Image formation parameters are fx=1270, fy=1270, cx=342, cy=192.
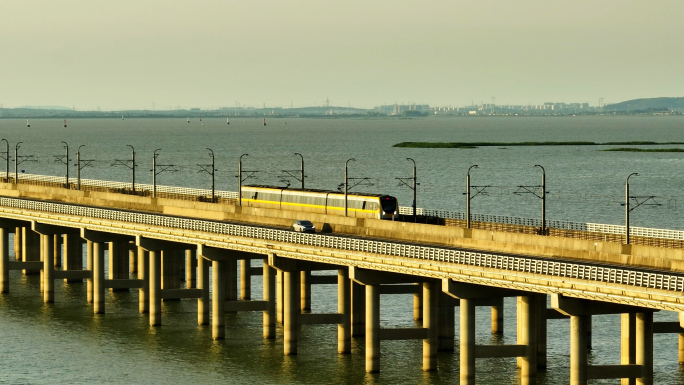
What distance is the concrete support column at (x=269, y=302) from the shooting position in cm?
7944

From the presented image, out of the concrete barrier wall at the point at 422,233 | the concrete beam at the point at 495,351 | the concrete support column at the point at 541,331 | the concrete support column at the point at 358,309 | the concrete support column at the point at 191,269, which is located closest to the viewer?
the concrete beam at the point at 495,351

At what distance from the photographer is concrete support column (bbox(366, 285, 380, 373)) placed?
67688 mm

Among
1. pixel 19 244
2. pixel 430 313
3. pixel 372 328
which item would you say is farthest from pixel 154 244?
pixel 19 244

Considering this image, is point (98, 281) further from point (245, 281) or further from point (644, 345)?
point (644, 345)

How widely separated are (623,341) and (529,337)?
4.71 metres

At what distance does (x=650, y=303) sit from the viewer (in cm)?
5272

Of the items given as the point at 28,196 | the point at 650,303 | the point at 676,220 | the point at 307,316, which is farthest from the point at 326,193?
the point at 676,220

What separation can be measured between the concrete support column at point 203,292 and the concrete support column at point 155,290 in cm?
271

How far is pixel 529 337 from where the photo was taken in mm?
64688

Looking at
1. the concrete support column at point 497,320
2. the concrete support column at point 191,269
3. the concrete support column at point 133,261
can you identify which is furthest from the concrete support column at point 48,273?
the concrete support column at point 497,320

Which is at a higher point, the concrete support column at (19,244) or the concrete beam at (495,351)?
the concrete support column at (19,244)

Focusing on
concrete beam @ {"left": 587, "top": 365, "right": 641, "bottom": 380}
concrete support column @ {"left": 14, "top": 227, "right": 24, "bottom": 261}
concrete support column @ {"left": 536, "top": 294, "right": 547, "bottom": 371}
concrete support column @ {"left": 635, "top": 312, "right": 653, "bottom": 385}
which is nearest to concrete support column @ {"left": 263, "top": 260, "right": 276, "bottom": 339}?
concrete support column @ {"left": 536, "top": 294, "right": 547, "bottom": 371}

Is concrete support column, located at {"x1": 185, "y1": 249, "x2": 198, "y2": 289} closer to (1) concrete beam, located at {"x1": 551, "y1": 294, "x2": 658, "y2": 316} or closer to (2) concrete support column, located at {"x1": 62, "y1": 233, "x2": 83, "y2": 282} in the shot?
(2) concrete support column, located at {"x1": 62, "y1": 233, "x2": 83, "y2": 282}

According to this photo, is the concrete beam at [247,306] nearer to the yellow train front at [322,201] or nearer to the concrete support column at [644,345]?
the yellow train front at [322,201]
